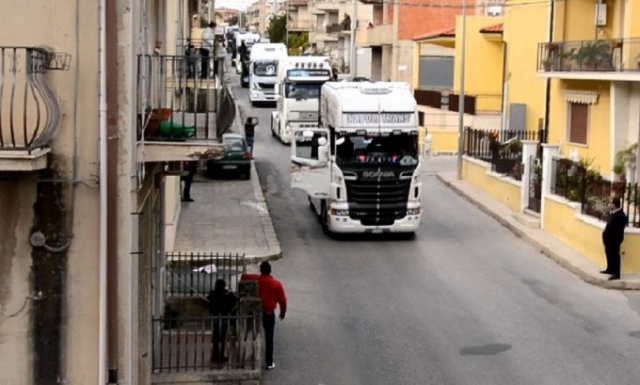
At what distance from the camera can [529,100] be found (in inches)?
1474

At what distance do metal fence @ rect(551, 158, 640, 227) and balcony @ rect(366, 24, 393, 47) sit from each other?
37645mm

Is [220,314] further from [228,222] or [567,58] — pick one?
[567,58]

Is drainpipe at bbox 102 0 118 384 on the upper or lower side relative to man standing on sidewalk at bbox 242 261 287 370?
upper

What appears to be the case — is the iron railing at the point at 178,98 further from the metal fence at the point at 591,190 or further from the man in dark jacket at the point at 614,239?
the metal fence at the point at 591,190

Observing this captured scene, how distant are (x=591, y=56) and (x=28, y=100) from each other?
23039 mm

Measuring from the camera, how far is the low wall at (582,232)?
20219mm

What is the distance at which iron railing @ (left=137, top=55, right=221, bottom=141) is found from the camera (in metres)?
9.94

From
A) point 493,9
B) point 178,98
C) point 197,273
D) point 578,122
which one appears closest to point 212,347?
point 178,98

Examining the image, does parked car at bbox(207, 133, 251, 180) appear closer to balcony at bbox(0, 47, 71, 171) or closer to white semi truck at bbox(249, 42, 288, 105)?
white semi truck at bbox(249, 42, 288, 105)

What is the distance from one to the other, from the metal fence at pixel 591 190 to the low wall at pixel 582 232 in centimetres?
17

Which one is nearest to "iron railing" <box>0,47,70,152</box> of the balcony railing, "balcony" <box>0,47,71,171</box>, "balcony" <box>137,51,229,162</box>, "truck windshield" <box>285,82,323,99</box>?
"balcony" <box>0,47,71,171</box>

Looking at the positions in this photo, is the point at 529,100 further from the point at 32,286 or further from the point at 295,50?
the point at 295,50

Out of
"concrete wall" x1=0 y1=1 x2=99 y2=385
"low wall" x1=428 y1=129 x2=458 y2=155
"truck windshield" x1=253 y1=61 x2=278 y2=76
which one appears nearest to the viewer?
"concrete wall" x1=0 y1=1 x2=99 y2=385

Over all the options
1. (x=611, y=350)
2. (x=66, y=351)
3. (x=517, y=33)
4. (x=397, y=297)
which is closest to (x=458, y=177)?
(x=517, y=33)
